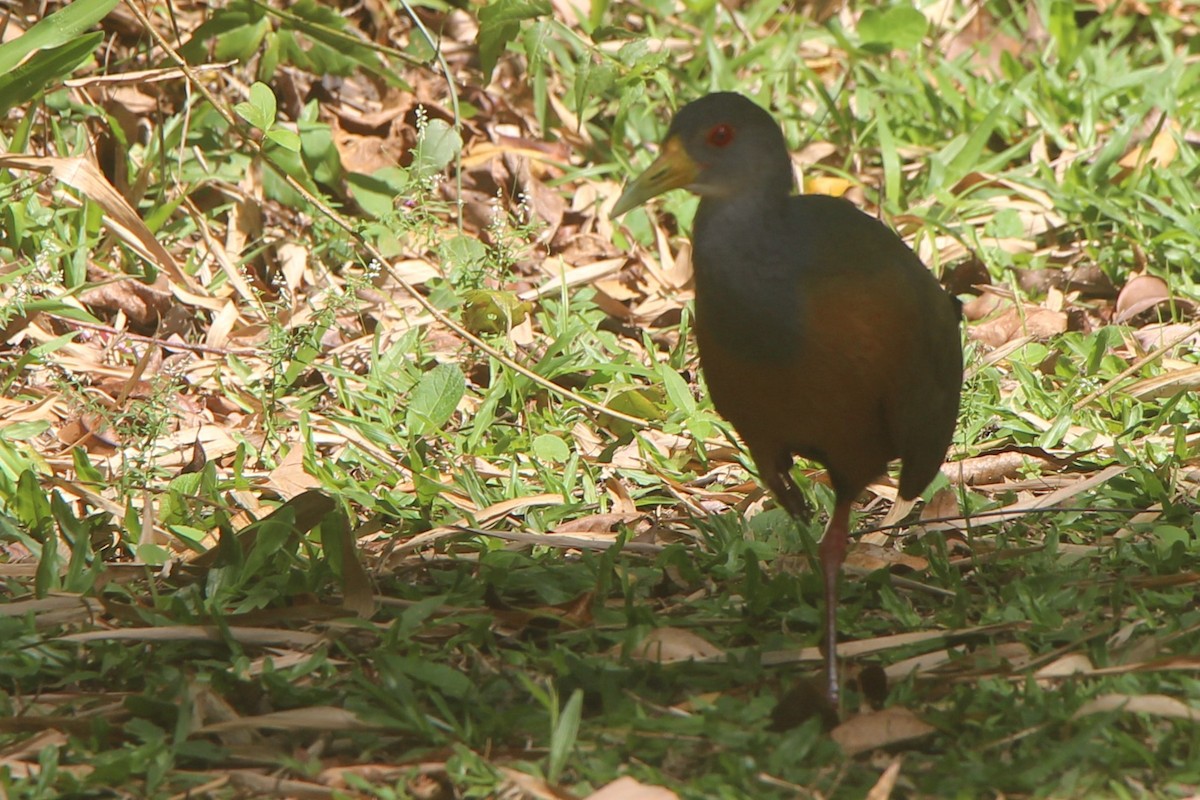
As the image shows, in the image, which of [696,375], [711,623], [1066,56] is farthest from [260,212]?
[1066,56]

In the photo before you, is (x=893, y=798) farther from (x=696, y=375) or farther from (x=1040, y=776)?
(x=696, y=375)

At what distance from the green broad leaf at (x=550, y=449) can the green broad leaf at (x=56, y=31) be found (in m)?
2.00

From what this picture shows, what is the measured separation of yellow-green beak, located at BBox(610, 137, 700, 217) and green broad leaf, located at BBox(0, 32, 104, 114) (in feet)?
7.23

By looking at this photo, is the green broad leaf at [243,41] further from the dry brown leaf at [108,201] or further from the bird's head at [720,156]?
the bird's head at [720,156]

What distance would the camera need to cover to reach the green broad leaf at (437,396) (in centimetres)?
538

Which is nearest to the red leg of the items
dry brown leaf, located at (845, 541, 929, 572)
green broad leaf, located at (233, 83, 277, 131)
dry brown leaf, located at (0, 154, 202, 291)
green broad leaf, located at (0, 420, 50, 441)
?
dry brown leaf, located at (845, 541, 929, 572)

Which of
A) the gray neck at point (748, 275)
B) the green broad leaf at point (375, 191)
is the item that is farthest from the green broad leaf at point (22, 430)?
the gray neck at point (748, 275)

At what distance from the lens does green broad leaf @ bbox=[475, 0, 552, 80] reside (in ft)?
17.4

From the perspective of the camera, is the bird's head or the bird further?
the bird's head

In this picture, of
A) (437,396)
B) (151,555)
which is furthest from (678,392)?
(151,555)

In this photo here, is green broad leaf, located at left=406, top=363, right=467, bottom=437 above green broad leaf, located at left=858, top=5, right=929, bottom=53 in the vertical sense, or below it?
below

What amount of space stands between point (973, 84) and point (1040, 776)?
202 inches

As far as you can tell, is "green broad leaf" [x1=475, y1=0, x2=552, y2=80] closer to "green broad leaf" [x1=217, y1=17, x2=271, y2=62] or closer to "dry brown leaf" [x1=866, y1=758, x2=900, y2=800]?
"green broad leaf" [x1=217, y1=17, x2=271, y2=62]

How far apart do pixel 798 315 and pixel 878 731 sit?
106 cm
